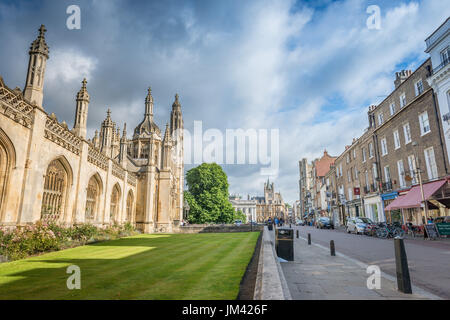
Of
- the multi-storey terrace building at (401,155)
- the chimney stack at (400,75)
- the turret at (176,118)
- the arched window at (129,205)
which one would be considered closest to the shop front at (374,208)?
the multi-storey terrace building at (401,155)

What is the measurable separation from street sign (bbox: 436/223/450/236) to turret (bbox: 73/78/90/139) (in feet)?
73.1

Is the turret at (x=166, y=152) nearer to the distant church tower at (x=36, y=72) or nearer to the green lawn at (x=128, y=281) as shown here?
the distant church tower at (x=36, y=72)

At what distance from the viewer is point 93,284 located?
5.09 meters

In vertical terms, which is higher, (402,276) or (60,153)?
(60,153)

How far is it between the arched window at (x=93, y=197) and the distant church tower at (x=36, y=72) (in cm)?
778

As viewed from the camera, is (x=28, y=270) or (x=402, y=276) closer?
(x=402, y=276)

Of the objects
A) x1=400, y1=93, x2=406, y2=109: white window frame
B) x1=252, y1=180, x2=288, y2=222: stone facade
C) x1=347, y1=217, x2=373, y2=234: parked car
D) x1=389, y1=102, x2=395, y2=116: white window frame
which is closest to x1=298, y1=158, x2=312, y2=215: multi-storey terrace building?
x1=252, y1=180, x2=288, y2=222: stone facade

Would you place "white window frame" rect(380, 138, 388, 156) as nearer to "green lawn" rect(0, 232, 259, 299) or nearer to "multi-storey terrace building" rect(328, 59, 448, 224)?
"multi-storey terrace building" rect(328, 59, 448, 224)

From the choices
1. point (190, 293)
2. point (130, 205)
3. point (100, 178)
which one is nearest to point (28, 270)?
point (190, 293)

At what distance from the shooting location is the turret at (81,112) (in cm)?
1562

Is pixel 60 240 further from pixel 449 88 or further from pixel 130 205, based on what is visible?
pixel 449 88

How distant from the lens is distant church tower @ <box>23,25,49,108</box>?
1129cm

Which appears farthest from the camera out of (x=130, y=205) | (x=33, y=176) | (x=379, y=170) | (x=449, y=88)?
(x=379, y=170)
